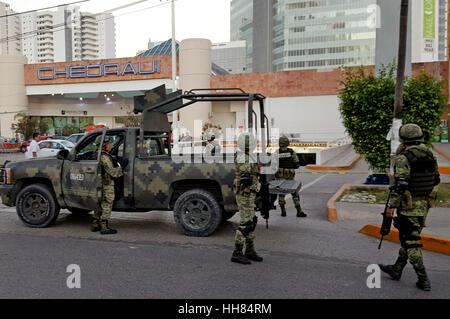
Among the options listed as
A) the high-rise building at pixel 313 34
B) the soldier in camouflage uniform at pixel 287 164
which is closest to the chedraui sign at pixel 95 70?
the soldier in camouflage uniform at pixel 287 164

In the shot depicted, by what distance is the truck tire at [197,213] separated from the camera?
256 inches

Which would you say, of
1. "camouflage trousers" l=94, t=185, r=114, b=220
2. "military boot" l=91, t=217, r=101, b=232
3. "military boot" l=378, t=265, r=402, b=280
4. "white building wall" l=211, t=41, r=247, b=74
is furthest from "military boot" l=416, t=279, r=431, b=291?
"white building wall" l=211, t=41, r=247, b=74

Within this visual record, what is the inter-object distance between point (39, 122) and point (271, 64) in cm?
8813

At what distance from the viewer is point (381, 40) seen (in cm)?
1366

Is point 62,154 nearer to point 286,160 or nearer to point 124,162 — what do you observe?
point 124,162

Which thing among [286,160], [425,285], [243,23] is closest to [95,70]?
[286,160]

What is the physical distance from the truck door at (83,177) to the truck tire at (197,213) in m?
1.43

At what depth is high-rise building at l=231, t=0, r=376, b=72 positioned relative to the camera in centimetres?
11819

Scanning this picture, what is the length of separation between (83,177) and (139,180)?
1.04 m

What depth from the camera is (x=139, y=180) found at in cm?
A: 686

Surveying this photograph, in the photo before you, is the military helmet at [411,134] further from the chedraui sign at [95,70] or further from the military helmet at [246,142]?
the chedraui sign at [95,70]

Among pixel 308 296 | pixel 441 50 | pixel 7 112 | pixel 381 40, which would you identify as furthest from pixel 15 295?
pixel 441 50

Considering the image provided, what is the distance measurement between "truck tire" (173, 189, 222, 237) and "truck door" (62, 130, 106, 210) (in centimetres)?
143
